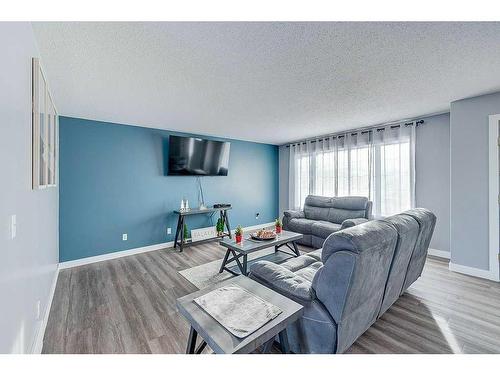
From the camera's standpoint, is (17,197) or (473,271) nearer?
(17,197)

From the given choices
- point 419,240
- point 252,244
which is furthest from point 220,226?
point 419,240

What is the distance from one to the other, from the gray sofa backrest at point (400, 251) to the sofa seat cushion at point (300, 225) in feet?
6.86

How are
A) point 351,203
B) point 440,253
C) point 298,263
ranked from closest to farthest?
point 298,263 < point 440,253 < point 351,203

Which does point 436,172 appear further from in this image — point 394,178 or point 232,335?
point 232,335

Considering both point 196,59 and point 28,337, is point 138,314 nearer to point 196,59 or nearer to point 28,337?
point 28,337

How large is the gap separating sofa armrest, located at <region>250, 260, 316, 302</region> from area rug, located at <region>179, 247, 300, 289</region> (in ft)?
3.21

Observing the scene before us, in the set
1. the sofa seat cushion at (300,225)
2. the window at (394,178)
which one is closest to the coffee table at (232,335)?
the sofa seat cushion at (300,225)

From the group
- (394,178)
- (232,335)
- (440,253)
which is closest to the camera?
(232,335)

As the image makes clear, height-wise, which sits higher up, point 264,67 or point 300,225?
point 264,67

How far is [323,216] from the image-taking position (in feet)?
15.0

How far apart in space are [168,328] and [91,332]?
2.08 feet

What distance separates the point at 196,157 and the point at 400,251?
147 inches

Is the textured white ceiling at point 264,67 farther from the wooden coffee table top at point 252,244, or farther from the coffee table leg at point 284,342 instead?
the coffee table leg at point 284,342

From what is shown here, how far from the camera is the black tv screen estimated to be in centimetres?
421
